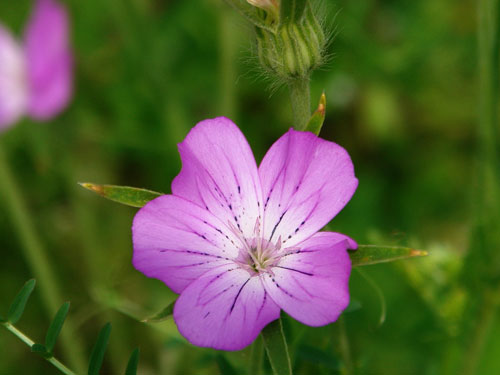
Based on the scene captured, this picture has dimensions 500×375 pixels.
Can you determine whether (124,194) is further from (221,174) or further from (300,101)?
(300,101)

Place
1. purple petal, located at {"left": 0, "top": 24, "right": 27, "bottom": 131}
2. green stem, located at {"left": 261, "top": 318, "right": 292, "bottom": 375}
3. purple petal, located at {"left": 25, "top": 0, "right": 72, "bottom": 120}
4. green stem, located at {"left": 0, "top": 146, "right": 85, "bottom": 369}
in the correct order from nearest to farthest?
green stem, located at {"left": 261, "top": 318, "right": 292, "bottom": 375}
green stem, located at {"left": 0, "top": 146, "right": 85, "bottom": 369}
purple petal, located at {"left": 25, "top": 0, "right": 72, "bottom": 120}
purple petal, located at {"left": 0, "top": 24, "right": 27, "bottom": 131}

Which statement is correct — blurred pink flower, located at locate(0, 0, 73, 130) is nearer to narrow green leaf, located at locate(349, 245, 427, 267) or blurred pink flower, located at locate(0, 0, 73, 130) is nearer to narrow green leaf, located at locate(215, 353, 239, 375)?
narrow green leaf, located at locate(215, 353, 239, 375)

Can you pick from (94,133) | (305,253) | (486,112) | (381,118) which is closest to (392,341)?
(486,112)

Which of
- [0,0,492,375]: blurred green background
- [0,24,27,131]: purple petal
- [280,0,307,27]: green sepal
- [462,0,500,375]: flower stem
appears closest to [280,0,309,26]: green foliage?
[280,0,307,27]: green sepal

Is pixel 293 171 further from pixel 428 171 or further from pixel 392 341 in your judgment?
pixel 428 171

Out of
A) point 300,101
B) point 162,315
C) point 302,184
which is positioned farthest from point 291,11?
point 162,315

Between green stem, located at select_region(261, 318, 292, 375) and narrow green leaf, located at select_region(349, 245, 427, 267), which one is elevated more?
narrow green leaf, located at select_region(349, 245, 427, 267)
